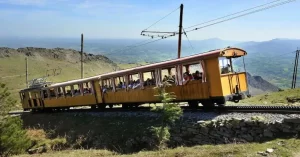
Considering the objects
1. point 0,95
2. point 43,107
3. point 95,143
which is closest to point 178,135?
point 95,143

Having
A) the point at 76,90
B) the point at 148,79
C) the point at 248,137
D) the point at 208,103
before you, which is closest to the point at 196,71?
the point at 208,103

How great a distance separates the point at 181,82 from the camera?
70.9 feet

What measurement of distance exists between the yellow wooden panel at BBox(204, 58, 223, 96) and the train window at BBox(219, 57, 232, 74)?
0.40 m

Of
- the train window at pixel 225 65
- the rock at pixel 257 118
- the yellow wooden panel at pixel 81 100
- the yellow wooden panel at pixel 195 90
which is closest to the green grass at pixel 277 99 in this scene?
the train window at pixel 225 65

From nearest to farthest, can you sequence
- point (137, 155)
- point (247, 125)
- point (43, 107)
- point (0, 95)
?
point (137, 155) < point (247, 125) < point (0, 95) < point (43, 107)

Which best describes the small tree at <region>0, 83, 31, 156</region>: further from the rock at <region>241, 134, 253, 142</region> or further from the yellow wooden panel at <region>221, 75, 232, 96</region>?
the rock at <region>241, 134, 253, 142</region>

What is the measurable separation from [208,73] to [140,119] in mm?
5378

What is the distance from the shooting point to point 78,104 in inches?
1283

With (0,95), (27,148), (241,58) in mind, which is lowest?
(27,148)

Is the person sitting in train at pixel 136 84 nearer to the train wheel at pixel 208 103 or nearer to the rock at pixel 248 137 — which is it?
the train wheel at pixel 208 103

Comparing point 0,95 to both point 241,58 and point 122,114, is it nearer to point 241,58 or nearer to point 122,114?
point 122,114

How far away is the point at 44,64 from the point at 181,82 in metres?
104

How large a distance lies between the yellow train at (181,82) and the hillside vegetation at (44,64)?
59.9 metres

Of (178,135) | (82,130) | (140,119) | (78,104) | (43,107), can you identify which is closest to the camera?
(178,135)
